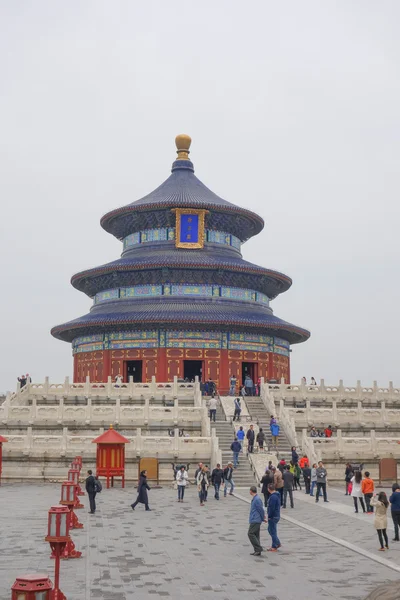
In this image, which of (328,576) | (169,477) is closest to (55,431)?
(169,477)

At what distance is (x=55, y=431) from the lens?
1436 inches

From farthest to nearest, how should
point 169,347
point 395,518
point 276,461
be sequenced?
point 169,347, point 276,461, point 395,518

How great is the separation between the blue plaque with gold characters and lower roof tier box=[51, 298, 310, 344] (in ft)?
17.2

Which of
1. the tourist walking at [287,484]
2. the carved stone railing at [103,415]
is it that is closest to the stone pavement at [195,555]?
the tourist walking at [287,484]

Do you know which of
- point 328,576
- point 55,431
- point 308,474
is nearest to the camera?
point 328,576

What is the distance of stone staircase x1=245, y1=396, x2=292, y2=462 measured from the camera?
34.5 metres

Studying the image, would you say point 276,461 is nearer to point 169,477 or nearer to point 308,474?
point 308,474

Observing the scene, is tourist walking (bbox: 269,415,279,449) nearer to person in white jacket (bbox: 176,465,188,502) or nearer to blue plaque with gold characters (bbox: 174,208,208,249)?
person in white jacket (bbox: 176,465,188,502)

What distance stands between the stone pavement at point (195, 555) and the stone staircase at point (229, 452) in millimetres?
5241

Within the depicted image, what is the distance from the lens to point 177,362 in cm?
5538

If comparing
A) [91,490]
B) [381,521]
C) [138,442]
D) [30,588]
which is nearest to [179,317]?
[138,442]

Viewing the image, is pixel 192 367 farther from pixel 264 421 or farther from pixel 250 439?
pixel 250 439

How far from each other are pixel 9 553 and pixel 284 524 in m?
8.39

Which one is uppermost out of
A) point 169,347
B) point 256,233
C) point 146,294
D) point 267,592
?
point 256,233
